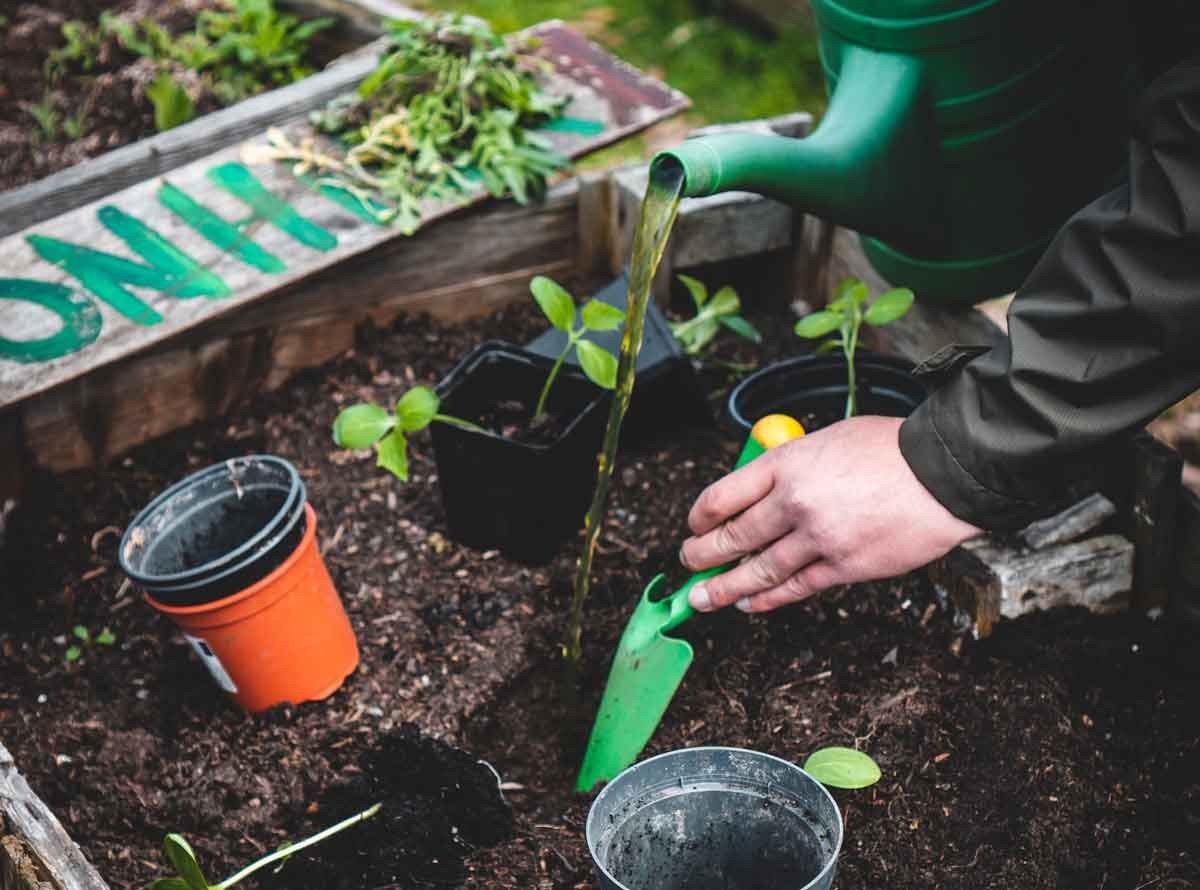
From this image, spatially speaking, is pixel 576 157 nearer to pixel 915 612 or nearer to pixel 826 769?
pixel 915 612

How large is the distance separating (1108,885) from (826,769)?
1.33 ft

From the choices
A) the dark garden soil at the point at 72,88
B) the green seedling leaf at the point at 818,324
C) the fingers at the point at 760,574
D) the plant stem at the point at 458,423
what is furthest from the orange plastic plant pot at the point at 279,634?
the dark garden soil at the point at 72,88

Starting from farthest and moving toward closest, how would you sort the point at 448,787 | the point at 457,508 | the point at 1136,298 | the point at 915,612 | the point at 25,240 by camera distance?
1. the point at 25,240
2. the point at 457,508
3. the point at 915,612
4. the point at 448,787
5. the point at 1136,298

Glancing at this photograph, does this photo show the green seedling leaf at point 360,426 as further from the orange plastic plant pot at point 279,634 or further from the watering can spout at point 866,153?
the watering can spout at point 866,153

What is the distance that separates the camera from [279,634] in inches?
70.3

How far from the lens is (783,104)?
3.67 meters

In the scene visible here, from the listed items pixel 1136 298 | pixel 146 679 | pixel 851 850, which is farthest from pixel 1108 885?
pixel 146 679

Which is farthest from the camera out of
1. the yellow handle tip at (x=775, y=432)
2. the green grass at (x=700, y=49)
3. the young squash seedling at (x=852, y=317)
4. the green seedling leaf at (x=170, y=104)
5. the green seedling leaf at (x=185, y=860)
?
the green grass at (x=700, y=49)

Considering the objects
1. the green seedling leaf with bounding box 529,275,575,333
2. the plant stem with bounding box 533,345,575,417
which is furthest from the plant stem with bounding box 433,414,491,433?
the green seedling leaf with bounding box 529,275,575,333

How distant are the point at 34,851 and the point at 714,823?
828 millimetres

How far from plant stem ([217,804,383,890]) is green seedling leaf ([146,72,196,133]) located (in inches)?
85.9

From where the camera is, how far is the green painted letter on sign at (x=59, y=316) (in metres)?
2.10

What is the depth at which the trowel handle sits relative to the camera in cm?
151

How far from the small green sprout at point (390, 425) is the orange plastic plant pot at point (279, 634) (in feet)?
0.45
